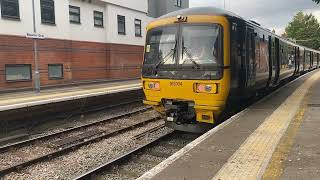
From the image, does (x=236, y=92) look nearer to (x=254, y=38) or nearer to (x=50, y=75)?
(x=254, y=38)

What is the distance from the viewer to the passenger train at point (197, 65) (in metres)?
9.06

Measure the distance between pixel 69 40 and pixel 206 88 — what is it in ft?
60.8

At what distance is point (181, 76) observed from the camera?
9391 mm

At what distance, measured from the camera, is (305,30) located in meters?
90.4

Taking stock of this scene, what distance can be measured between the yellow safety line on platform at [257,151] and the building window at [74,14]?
1960 cm

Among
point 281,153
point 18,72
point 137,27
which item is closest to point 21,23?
point 18,72

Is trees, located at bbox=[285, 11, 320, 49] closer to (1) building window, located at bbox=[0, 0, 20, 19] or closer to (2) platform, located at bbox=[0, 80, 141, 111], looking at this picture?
(1) building window, located at bbox=[0, 0, 20, 19]

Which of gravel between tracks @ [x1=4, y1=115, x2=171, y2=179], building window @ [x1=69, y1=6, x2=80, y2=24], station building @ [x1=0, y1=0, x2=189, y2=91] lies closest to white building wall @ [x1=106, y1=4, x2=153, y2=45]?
station building @ [x1=0, y1=0, x2=189, y2=91]

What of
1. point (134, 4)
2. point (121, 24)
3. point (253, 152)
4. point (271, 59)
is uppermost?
point (134, 4)

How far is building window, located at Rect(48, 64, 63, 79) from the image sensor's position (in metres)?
24.8

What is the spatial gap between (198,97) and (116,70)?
22475mm

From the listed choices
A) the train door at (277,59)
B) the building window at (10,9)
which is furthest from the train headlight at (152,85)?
the building window at (10,9)

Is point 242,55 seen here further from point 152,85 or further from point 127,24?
point 127,24

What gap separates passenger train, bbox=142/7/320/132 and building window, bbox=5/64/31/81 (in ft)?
45.1
